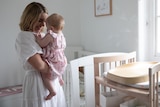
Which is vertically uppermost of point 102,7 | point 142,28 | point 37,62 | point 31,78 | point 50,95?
point 102,7

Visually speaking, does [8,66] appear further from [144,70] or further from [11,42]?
[144,70]

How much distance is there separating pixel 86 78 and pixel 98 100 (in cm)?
32

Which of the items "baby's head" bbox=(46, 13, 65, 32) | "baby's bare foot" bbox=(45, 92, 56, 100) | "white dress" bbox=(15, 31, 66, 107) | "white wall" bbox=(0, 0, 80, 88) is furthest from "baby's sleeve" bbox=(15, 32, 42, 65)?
"white wall" bbox=(0, 0, 80, 88)

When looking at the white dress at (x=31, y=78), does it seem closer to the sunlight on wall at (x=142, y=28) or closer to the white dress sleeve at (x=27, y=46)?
the white dress sleeve at (x=27, y=46)

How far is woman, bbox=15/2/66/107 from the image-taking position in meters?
1.28

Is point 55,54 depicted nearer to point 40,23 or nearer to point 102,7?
point 40,23

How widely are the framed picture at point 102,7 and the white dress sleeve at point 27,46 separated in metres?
1.40

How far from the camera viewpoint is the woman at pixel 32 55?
1282 mm

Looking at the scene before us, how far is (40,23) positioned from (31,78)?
0.36m

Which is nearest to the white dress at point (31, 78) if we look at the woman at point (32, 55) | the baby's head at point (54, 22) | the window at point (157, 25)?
the woman at point (32, 55)

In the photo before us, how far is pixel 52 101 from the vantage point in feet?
4.65

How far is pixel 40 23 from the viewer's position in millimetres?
1365

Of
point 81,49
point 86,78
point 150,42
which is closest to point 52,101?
point 86,78

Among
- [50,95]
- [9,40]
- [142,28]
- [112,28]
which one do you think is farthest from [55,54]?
[9,40]
